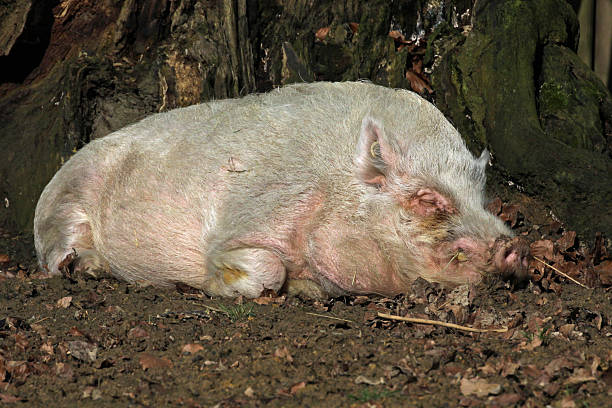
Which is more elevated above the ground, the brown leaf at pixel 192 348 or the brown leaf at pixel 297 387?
the brown leaf at pixel 297 387

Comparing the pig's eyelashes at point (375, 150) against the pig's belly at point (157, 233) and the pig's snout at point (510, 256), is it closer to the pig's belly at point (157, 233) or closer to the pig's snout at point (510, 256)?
the pig's snout at point (510, 256)

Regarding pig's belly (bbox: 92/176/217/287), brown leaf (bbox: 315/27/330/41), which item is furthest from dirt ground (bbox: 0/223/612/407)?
brown leaf (bbox: 315/27/330/41)

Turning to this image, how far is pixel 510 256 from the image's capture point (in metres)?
4.32

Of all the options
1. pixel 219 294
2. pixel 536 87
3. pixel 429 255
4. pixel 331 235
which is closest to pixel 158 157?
pixel 219 294

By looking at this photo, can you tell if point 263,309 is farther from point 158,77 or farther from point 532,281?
point 158,77

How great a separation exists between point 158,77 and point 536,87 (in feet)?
10.3

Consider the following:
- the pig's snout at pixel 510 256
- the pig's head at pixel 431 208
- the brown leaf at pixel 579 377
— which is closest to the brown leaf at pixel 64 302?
the pig's head at pixel 431 208

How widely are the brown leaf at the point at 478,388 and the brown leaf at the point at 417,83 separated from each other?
3326 millimetres

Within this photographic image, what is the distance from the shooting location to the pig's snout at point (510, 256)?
169 inches

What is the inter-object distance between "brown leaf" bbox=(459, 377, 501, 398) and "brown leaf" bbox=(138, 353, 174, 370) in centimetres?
140

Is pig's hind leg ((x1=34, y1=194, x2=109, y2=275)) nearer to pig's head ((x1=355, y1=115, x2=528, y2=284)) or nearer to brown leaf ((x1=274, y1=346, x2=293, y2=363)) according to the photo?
pig's head ((x1=355, y1=115, x2=528, y2=284))

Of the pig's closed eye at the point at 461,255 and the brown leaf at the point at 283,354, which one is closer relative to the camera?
the brown leaf at the point at 283,354

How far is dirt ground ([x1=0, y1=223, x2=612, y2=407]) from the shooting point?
322cm

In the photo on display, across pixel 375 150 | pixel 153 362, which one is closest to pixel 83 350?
pixel 153 362
